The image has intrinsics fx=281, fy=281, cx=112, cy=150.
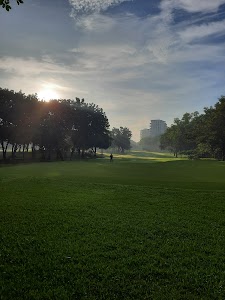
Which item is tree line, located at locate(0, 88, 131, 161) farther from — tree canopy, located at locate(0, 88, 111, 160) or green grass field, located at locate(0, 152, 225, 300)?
green grass field, located at locate(0, 152, 225, 300)

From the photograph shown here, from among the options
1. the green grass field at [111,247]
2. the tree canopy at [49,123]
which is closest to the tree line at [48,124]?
the tree canopy at [49,123]

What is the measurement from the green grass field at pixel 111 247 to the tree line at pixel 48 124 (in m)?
57.3

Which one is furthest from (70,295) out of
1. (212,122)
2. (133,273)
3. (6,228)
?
(212,122)

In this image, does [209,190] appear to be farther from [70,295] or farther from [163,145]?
[163,145]

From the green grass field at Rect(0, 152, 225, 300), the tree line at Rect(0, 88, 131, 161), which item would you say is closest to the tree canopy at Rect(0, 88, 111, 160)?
the tree line at Rect(0, 88, 131, 161)

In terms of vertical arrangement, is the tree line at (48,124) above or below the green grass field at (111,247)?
above

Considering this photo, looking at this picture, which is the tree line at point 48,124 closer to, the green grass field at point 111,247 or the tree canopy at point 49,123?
the tree canopy at point 49,123

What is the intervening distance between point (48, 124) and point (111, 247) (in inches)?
3076

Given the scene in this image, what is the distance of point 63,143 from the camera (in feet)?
297

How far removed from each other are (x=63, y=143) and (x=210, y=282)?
278ft

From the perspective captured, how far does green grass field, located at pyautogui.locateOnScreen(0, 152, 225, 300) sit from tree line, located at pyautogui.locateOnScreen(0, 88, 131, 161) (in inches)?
2258

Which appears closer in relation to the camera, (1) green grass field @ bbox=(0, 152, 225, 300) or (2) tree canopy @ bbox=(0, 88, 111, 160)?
(1) green grass field @ bbox=(0, 152, 225, 300)

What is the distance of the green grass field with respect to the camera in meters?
7.59

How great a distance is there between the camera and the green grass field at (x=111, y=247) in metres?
7.59
